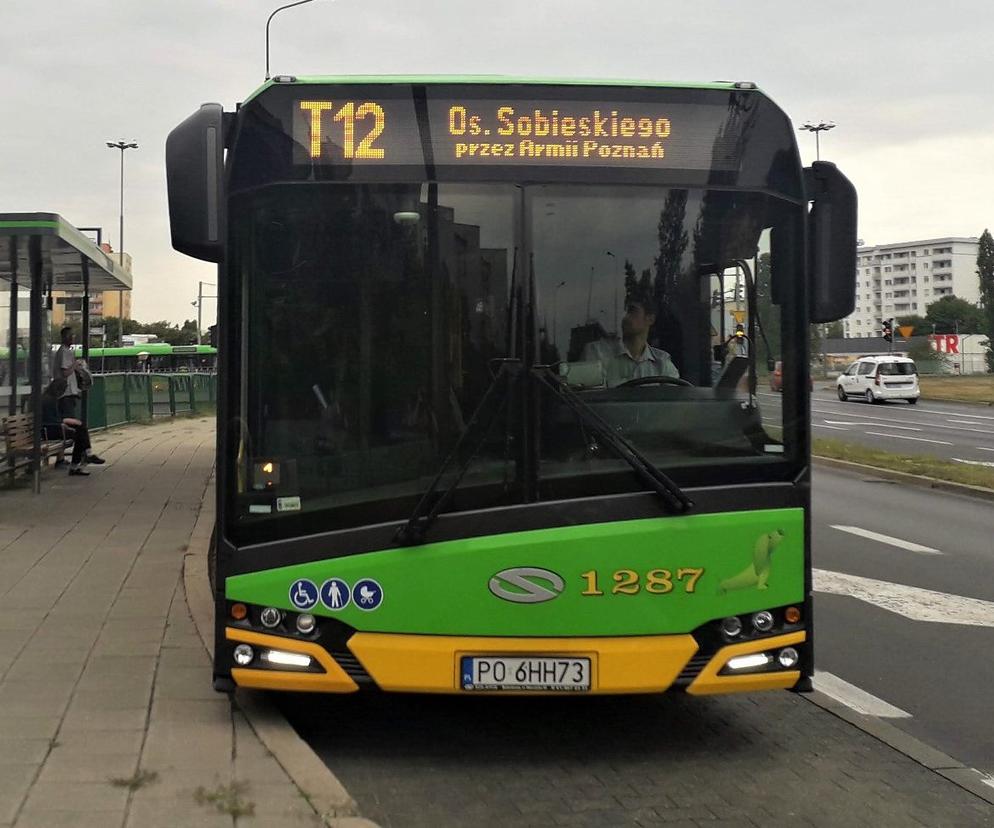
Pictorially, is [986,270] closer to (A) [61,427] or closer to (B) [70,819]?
(A) [61,427]

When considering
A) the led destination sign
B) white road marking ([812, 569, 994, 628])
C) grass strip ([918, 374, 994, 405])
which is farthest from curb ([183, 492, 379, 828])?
grass strip ([918, 374, 994, 405])

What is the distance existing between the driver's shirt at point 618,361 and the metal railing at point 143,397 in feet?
64.3

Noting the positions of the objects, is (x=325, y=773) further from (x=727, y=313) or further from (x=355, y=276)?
(x=727, y=313)

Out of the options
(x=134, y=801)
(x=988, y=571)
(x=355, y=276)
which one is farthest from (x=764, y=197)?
(x=988, y=571)

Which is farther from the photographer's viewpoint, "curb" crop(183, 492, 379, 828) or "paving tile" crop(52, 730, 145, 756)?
"paving tile" crop(52, 730, 145, 756)

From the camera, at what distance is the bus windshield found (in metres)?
5.13

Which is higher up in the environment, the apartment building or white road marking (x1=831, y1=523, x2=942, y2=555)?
the apartment building

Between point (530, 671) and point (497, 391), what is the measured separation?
1107 millimetres

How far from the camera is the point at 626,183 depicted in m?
5.29

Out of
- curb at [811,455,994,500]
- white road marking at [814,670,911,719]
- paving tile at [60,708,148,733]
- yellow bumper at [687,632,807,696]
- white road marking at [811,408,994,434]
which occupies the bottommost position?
white road marking at [814,670,911,719]

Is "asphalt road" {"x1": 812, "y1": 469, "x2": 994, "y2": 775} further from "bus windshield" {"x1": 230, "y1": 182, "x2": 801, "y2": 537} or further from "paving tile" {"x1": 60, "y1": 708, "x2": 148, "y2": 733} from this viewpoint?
"paving tile" {"x1": 60, "y1": 708, "x2": 148, "y2": 733}

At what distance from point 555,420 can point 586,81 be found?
144cm

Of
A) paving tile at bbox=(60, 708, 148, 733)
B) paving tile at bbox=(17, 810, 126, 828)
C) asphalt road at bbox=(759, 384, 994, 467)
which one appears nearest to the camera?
paving tile at bbox=(17, 810, 126, 828)

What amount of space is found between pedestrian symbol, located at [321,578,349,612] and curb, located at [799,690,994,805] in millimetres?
2405
